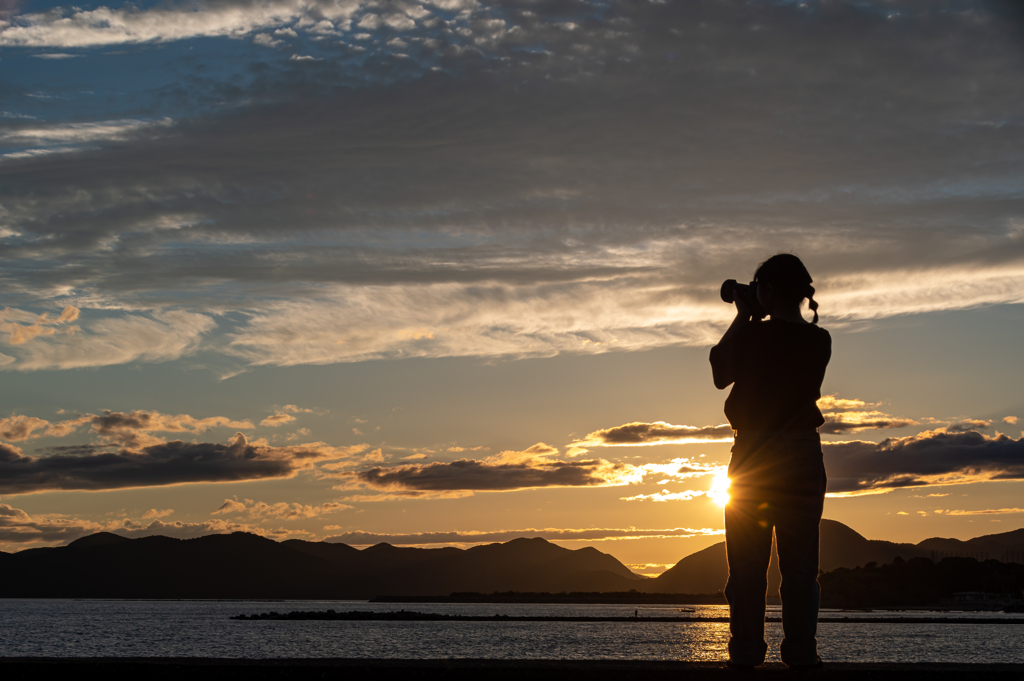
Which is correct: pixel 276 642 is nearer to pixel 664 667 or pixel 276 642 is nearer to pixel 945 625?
pixel 664 667

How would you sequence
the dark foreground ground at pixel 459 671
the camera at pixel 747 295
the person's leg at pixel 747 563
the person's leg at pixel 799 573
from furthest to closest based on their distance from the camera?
the camera at pixel 747 295
the person's leg at pixel 747 563
the person's leg at pixel 799 573
the dark foreground ground at pixel 459 671

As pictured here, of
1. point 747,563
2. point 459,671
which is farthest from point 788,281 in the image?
point 459,671

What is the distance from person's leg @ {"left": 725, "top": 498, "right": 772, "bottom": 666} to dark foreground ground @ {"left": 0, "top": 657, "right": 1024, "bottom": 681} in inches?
13.8

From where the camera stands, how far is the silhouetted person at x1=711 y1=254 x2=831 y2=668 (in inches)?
251

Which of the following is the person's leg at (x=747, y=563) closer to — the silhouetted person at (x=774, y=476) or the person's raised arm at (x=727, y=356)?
the silhouetted person at (x=774, y=476)

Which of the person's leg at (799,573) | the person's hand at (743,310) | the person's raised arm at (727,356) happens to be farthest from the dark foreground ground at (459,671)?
the person's hand at (743,310)

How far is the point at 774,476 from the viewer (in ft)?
21.0

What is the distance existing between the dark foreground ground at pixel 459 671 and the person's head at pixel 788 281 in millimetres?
2802

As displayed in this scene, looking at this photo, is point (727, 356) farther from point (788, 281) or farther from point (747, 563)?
point (747, 563)

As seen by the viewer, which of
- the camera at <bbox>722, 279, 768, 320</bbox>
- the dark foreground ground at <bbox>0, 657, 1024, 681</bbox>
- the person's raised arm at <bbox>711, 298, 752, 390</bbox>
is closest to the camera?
the dark foreground ground at <bbox>0, 657, 1024, 681</bbox>

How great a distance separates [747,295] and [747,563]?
2.13 metres

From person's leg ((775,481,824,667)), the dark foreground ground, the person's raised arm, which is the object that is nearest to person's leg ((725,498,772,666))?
person's leg ((775,481,824,667))

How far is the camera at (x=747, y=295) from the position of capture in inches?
273

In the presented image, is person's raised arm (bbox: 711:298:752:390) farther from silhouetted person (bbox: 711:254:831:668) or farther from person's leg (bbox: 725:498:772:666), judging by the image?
person's leg (bbox: 725:498:772:666)
